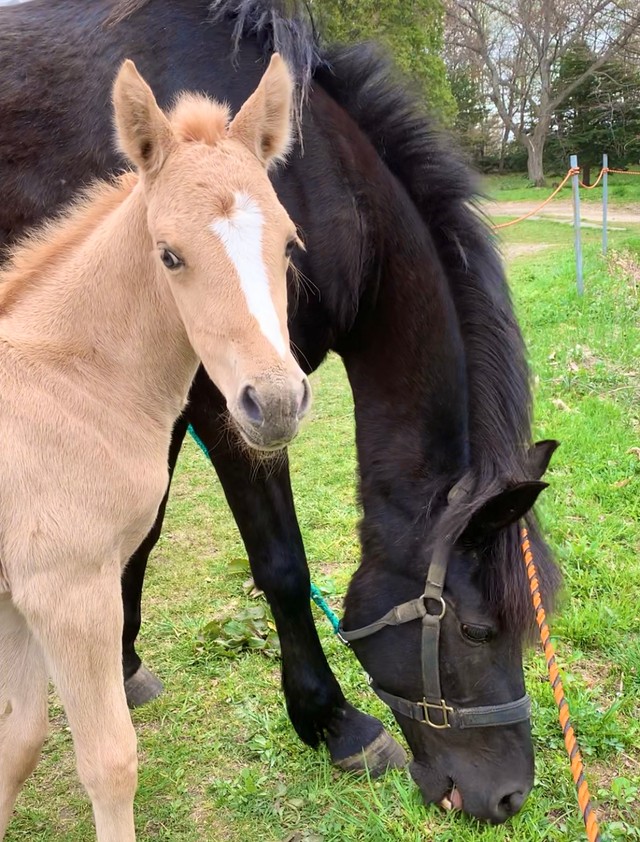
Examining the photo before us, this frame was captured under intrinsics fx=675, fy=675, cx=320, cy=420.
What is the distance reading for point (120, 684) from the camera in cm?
170

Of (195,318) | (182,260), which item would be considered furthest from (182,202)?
(195,318)

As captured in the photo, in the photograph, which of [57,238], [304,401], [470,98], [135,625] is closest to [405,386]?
[304,401]

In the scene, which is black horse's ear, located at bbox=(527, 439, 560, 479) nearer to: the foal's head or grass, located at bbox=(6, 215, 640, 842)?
grass, located at bbox=(6, 215, 640, 842)

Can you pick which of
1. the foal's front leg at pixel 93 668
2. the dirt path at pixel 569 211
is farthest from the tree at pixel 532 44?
the foal's front leg at pixel 93 668

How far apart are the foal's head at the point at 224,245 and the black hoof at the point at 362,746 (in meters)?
1.45

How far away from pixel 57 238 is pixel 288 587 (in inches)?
53.5

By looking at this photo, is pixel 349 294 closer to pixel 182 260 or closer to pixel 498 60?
pixel 182 260

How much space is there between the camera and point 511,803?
1.94 metres

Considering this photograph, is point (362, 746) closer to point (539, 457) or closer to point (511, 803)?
→ point (511, 803)

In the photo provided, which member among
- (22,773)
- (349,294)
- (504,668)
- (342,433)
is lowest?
(342,433)

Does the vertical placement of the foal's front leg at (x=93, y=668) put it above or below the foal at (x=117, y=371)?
below

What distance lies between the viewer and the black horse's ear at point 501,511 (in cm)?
177

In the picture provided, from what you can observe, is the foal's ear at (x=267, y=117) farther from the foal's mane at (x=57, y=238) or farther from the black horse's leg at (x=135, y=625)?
the black horse's leg at (x=135, y=625)

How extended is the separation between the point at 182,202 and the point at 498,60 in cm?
3240
